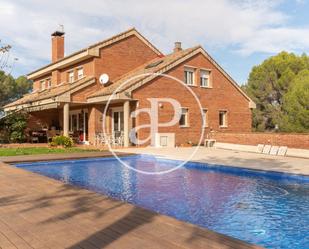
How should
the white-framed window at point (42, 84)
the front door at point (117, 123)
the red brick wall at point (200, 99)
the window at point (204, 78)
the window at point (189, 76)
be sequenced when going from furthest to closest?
the white-framed window at point (42, 84)
the window at point (204, 78)
the window at point (189, 76)
the front door at point (117, 123)
the red brick wall at point (200, 99)

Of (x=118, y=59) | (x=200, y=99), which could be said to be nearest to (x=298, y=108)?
(x=200, y=99)

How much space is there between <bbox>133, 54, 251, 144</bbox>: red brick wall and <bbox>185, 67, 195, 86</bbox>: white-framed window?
410 mm

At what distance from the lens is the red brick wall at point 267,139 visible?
19281 millimetres

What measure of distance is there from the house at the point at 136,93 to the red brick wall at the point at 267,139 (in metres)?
2.99

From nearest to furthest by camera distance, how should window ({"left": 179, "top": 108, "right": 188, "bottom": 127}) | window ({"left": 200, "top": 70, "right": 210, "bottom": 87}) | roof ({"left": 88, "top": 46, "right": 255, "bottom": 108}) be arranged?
1. roof ({"left": 88, "top": 46, "right": 255, "bottom": 108})
2. window ({"left": 179, "top": 108, "right": 188, "bottom": 127})
3. window ({"left": 200, "top": 70, "right": 210, "bottom": 87})

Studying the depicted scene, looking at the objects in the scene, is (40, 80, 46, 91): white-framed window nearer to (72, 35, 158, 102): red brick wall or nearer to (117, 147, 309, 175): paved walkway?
(72, 35, 158, 102): red brick wall

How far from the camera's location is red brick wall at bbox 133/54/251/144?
2419 cm

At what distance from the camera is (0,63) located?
963 inches

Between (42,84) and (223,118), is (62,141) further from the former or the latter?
(42,84)

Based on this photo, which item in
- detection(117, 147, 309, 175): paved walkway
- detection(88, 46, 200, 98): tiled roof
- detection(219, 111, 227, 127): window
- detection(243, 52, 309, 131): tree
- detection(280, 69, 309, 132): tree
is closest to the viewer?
detection(117, 147, 309, 175): paved walkway

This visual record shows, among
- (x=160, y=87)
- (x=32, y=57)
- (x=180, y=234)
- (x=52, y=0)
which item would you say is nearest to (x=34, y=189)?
(x=180, y=234)

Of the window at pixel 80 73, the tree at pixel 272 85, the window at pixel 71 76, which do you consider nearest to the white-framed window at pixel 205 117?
the window at pixel 80 73

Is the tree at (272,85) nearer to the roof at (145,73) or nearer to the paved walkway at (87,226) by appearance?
the roof at (145,73)

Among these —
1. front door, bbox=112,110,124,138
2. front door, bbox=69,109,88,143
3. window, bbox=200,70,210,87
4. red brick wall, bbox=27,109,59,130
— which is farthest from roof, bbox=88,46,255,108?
red brick wall, bbox=27,109,59,130
